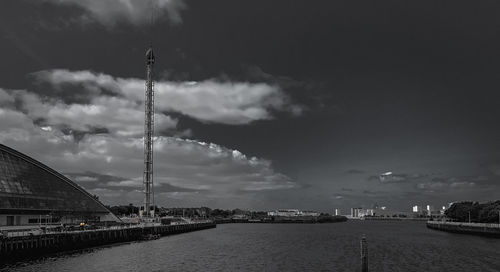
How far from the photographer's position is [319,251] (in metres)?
105

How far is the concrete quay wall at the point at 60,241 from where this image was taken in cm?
7344

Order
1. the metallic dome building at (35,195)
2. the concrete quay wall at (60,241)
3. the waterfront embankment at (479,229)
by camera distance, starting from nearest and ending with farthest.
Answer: the concrete quay wall at (60,241) → the metallic dome building at (35,195) → the waterfront embankment at (479,229)

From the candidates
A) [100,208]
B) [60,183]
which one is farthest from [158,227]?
[60,183]

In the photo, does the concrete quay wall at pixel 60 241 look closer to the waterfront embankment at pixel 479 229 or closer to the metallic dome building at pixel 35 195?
the metallic dome building at pixel 35 195

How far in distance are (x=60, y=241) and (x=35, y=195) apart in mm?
47338

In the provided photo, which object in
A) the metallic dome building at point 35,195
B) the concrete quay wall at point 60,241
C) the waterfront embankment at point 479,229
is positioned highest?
the metallic dome building at point 35,195

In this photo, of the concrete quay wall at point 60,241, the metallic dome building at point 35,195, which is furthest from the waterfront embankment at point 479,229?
the metallic dome building at point 35,195

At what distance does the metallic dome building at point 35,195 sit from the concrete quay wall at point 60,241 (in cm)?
1882

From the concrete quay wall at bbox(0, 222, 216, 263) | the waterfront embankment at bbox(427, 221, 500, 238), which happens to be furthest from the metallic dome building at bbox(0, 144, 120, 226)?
the waterfront embankment at bbox(427, 221, 500, 238)

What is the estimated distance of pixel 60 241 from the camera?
90.7 m

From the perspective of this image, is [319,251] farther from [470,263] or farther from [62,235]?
[62,235]

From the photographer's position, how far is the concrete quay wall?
73438mm

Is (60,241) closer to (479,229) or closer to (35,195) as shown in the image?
(35,195)

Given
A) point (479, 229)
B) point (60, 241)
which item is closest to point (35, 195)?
point (60, 241)
